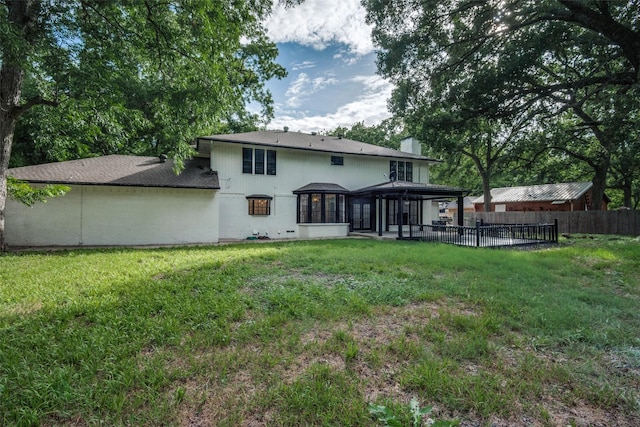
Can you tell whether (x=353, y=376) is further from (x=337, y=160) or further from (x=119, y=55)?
A: (x=337, y=160)

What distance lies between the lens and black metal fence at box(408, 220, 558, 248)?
12.4 metres

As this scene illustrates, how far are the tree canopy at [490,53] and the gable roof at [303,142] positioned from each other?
5.36 m

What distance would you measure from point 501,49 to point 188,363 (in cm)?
1339

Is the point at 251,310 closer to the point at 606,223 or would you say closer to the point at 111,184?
the point at 111,184

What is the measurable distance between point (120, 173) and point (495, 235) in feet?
60.0

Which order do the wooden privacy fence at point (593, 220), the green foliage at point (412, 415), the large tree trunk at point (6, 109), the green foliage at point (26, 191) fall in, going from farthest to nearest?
1. the wooden privacy fence at point (593, 220)
2. the green foliage at point (26, 191)
3. the large tree trunk at point (6, 109)
4. the green foliage at point (412, 415)

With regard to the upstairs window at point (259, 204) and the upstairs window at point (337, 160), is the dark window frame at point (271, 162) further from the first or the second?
the upstairs window at point (337, 160)

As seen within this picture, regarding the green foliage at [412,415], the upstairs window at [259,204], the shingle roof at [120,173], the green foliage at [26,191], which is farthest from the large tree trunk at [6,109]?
the green foliage at [412,415]

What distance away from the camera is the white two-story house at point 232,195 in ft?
38.4

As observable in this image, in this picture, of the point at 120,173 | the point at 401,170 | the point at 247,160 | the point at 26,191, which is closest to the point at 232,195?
the point at 247,160

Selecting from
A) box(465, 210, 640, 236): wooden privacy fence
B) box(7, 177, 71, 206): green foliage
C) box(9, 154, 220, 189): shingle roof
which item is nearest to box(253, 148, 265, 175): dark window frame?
box(9, 154, 220, 189): shingle roof

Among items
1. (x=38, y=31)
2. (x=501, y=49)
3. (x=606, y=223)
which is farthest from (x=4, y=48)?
(x=606, y=223)

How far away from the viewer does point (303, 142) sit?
55.5 feet

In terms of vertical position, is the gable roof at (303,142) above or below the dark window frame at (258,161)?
above
